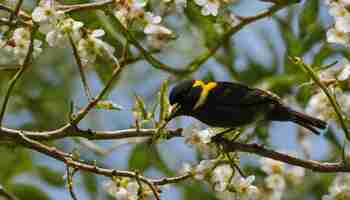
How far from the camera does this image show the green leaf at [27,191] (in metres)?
4.01

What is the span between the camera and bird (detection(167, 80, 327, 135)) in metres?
3.13

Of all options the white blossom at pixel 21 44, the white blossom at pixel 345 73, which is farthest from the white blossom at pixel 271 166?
the white blossom at pixel 21 44

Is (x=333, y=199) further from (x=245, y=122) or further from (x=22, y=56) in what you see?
(x=22, y=56)

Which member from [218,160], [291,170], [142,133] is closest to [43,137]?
[142,133]

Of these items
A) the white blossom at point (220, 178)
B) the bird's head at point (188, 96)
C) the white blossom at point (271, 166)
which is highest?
the bird's head at point (188, 96)

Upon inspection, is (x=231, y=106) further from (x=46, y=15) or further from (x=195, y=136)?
(x=46, y=15)

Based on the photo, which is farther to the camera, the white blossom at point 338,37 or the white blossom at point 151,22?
the white blossom at point 338,37

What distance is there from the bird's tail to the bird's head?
35cm

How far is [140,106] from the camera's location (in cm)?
252

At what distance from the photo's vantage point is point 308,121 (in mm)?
3111

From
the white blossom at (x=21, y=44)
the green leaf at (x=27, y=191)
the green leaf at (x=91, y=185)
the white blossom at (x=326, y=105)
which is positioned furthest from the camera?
the green leaf at (x=91, y=185)

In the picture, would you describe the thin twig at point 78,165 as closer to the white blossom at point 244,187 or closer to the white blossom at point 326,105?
the white blossom at point 244,187

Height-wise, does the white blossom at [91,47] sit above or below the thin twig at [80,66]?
above

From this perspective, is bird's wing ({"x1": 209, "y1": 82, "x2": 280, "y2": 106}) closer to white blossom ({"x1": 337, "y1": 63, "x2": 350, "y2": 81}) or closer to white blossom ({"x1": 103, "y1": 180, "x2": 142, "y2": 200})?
white blossom ({"x1": 337, "y1": 63, "x2": 350, "y2": 81})
